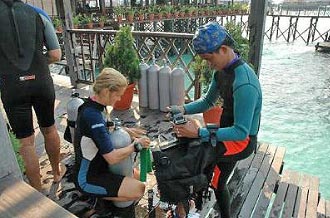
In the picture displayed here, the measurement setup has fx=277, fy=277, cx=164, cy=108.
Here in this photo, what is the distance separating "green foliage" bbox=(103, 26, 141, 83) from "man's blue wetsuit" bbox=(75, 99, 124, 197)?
2547mm

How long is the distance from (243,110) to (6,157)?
1.49 m

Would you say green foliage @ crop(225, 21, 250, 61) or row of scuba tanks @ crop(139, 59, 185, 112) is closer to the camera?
green foliage @ crop(225, 21, 250, 61)

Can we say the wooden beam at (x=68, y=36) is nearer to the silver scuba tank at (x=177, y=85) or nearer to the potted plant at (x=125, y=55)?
the potted plant at (x=125, y=55)

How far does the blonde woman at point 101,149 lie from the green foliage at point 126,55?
8.19 ft

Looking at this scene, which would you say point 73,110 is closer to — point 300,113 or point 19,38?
point 19,38

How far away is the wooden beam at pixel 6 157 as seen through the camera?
1.60 metres

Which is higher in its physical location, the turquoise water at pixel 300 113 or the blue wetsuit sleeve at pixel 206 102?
the blue wetsuit sleeve at pixel 206 102

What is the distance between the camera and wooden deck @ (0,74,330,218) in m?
2.73

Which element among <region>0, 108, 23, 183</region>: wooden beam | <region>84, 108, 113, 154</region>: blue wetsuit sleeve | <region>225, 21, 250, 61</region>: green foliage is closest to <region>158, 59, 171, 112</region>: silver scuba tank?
<region>225, 21, 250, 61</region>: green foliage

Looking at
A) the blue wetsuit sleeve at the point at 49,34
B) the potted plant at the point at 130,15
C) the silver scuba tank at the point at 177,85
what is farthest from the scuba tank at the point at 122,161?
the potted plant at the point at 130,15

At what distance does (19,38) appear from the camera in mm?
2334

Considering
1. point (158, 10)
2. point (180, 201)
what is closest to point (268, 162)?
point (180, 201)

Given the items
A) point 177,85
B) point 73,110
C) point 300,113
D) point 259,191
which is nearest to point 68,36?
point 177,85

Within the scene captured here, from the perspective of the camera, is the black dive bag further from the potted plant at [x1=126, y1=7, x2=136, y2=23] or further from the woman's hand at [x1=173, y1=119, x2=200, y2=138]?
the potted plant at [x1=126, y1=7, x2=136, y2=23]
